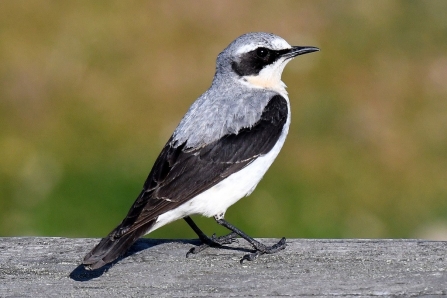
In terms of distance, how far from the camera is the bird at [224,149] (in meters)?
5.39

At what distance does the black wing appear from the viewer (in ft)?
17.3

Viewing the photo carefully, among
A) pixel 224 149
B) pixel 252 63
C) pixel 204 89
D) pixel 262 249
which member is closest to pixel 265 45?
pixel 252 63

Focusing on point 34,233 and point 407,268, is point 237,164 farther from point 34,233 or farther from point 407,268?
point 34,233

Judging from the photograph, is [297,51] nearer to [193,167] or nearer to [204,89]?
[193,167]

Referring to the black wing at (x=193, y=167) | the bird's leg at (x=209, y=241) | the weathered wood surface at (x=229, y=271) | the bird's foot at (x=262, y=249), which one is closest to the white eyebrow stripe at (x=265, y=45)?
the black wing at (x=193, y=167)

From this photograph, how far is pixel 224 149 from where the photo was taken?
19.2 feet

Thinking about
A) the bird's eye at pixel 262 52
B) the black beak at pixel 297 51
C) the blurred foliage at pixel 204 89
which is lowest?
the blurred foliage at pixel 204 89

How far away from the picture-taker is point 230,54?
6.70m

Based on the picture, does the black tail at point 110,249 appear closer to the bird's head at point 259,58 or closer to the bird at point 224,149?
the bird at point 224,149

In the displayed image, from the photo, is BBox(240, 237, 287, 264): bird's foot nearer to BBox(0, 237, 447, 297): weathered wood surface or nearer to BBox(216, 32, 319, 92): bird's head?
BBox(0, 237, 447, 297): weathered wood surface

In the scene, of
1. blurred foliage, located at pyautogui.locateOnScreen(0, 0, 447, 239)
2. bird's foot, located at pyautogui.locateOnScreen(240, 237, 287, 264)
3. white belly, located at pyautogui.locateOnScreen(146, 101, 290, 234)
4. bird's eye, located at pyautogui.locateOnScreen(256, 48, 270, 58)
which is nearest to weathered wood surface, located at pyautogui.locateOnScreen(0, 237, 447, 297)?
bird's foot, located at pyautogui.locateOnScreen(240, 237, 287, 264)

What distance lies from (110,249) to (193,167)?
3.92ft

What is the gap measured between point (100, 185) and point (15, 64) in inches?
142

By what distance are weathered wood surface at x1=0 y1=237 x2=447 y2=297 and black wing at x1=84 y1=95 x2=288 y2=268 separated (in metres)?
0.21
